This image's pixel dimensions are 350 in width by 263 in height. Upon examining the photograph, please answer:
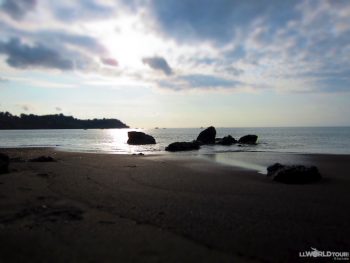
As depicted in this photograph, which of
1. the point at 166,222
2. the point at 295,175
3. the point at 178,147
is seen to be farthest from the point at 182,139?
the point at 166,222

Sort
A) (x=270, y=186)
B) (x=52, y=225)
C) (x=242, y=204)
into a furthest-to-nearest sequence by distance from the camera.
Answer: (x=270, y=186)
(x=242, y=204)
(x=52, y=225)

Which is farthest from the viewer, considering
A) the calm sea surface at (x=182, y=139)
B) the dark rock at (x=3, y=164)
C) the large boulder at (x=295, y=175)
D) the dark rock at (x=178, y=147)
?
the calm sea surface at (x=182, y=139)

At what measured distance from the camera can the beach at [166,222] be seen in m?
5.85

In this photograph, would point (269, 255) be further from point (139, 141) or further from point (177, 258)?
point (139, 141)

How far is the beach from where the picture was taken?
5848mm

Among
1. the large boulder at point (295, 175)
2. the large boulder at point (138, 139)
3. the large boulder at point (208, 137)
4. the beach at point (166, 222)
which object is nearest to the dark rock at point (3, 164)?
the beach at point (166, 222)

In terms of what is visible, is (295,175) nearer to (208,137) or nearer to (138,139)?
(208,137)

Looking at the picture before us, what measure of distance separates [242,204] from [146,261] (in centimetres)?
499

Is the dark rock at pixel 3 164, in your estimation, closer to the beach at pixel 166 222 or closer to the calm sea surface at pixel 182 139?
the beach at pixel 166 222

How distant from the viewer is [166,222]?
25.1ft

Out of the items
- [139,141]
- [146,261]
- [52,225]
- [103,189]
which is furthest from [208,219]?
[139,141]

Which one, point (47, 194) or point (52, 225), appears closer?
point (52, 225)

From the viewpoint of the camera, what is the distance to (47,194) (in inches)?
409

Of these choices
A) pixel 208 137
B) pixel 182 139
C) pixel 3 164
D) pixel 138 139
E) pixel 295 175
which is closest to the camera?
pixel 295 175
